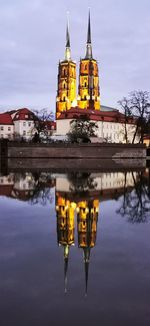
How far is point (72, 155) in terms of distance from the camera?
2628 inches

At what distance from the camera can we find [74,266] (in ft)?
25.8

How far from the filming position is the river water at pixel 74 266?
5.74 meters

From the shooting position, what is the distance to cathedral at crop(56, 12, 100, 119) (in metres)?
119

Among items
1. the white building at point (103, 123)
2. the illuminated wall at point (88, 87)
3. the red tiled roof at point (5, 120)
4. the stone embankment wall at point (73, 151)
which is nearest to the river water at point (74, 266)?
the stone embankment wall at point (73, 151)

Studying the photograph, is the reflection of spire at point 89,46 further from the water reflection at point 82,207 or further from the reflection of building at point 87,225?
the reflection of building at point 87,225

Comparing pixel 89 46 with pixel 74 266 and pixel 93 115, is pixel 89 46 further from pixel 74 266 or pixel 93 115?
pixel 74 266

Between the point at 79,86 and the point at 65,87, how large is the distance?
5.39 metres

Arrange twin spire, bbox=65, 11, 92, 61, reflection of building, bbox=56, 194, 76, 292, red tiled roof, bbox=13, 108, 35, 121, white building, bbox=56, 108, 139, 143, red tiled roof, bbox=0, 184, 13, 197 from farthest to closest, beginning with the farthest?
twin spire, bbox=65, 11, 92, 61 < white building, bbox=56, 108, 139, 143 < red tiled roof, bbox=13, 108, 35, 121 < red tiled roof, bbox=0, 184, 13, 197 < reflection of building, bbox=56, 194, 76, 292

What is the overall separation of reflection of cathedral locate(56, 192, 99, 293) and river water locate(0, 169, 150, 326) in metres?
0.02

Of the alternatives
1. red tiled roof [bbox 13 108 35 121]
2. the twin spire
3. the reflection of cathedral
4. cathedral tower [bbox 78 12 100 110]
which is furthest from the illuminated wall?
the reflection of cathedral

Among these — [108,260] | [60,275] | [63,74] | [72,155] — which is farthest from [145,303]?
[63,74]

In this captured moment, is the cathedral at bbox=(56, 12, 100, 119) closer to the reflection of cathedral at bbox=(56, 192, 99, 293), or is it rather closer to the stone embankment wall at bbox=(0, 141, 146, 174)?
Answer: the stone embankment wall at bbox=(0, 141, 146, 174)

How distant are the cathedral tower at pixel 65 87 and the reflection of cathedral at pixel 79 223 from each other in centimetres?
10249

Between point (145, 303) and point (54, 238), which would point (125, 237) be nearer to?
point (54, 238)
